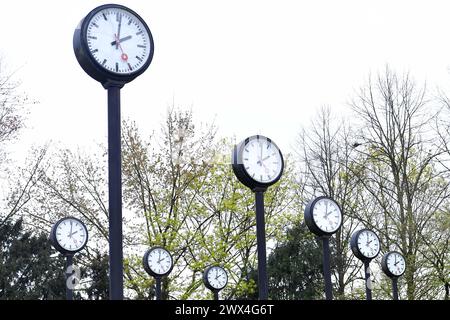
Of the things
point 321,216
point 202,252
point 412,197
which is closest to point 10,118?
point 202,252

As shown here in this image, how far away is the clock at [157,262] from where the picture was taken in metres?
15.4

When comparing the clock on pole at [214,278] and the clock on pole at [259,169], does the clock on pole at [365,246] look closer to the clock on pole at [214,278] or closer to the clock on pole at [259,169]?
the clock on pole at [214,278]

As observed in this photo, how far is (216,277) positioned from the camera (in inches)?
690

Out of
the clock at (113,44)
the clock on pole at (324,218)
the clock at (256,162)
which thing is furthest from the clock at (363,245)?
the clock at (113,44)

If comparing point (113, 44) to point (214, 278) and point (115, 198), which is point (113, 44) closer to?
point (115, 198)

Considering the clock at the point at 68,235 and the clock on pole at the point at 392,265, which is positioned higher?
the clock at the point at 68,235

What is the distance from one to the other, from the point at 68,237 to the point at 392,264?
6.74 metres

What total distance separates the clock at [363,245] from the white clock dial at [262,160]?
5500 mm

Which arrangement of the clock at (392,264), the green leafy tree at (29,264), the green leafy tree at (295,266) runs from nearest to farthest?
the clock at (392,264), the green leafy tree at (29,264), the green leafy tree at (295,266)

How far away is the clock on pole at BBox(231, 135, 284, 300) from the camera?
790 cm

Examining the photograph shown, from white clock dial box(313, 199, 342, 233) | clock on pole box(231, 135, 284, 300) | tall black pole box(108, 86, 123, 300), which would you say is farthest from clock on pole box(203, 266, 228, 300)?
tall black pole box(108, 86, 123, 300)
